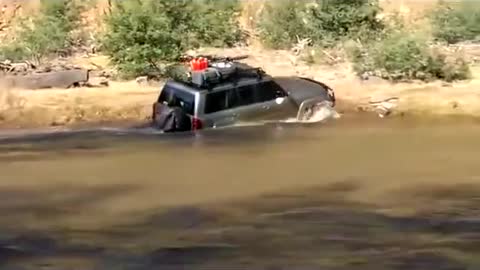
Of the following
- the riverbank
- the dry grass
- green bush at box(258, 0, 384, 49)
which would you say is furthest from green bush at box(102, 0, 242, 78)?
green bush at box(258, 0, 384, 49)

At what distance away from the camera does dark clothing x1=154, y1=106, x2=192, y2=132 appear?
66.7ft

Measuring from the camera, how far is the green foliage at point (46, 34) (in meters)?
A: 32.0

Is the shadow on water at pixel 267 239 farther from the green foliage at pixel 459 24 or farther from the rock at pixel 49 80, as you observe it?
the green foliage at pixel 459 24

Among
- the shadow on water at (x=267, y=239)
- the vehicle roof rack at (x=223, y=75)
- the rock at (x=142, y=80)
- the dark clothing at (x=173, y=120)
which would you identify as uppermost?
the shadow on water at (x=267, y=239)

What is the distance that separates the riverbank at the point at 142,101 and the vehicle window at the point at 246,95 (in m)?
3.53

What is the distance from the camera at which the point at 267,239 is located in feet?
37.3

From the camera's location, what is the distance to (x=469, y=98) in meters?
23.9

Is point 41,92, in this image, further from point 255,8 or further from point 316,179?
point 255,8

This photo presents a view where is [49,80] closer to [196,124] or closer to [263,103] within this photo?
[196,124]

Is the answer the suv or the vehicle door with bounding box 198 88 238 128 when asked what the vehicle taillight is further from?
the vehicle door with bounding box 198 88 238 128

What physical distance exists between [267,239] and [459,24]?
24500 millimetres

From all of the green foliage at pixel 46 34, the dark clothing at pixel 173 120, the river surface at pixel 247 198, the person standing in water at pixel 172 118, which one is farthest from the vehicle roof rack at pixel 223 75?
the green foliage at pixel 46 34

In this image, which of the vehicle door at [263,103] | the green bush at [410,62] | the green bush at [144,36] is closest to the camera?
the vehicle door at [263,103]

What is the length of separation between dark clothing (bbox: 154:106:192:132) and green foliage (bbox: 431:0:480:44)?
1498cm
